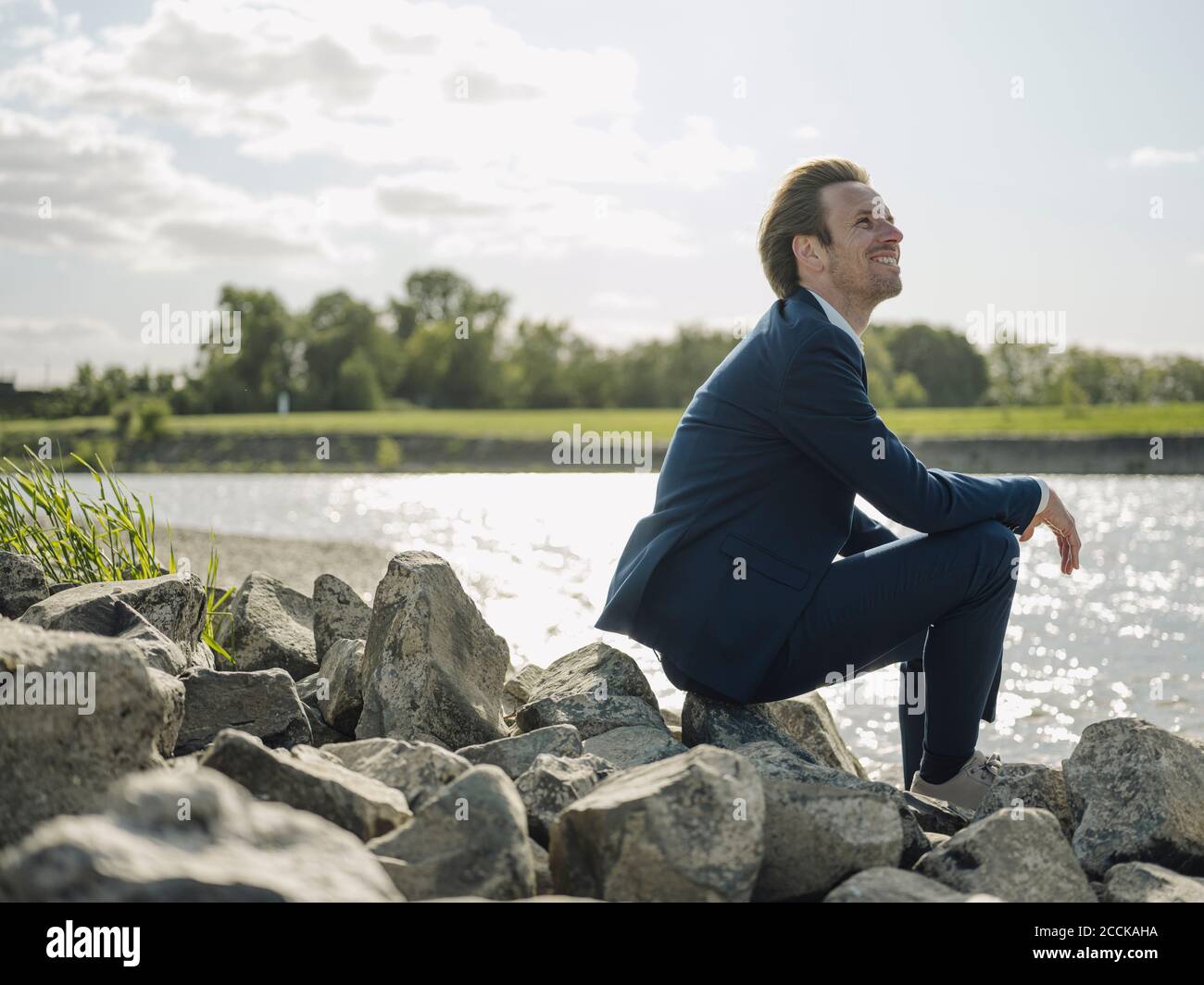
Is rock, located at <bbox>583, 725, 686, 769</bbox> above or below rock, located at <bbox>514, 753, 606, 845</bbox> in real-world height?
below

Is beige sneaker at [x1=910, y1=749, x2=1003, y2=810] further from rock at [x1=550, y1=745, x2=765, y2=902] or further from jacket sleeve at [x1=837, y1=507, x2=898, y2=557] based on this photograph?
rock at [x1=550, y1=745, x2=765, y2=902]

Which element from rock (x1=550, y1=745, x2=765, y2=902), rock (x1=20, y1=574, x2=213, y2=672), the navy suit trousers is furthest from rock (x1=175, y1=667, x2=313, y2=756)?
Answer: rock (x1=550, y1=745, x2=765, y2=902)

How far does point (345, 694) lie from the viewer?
3449 millimetres

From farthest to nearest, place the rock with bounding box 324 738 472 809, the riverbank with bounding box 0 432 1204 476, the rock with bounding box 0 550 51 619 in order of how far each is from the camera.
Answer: the riverbank with bounding box 0 432 1204 476 → the rock with bounding box 0 550 51 619 → the rock with bounding box 324 738 472 809

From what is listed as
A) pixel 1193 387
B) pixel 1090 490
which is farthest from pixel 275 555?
pixel 1193 387

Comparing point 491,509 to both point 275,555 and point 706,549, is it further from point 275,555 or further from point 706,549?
point 706,549

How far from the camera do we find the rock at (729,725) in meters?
3.13

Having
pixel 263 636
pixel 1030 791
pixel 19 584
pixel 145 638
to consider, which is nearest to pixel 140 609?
pixel 145 638

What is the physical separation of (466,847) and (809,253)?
1872 mm

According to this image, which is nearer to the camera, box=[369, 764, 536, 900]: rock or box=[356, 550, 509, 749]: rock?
box=[369, 764, 536, 900]: rock

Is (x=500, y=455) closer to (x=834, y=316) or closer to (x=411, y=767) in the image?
(x=834, y=316)

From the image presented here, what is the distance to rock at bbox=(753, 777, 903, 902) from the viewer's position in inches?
90.0

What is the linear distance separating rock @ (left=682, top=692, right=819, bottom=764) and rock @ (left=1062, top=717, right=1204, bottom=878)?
70 centimetres

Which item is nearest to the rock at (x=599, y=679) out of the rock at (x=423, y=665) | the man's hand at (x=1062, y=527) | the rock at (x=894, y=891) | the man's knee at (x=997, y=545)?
the rock at (x=423, y=665)
